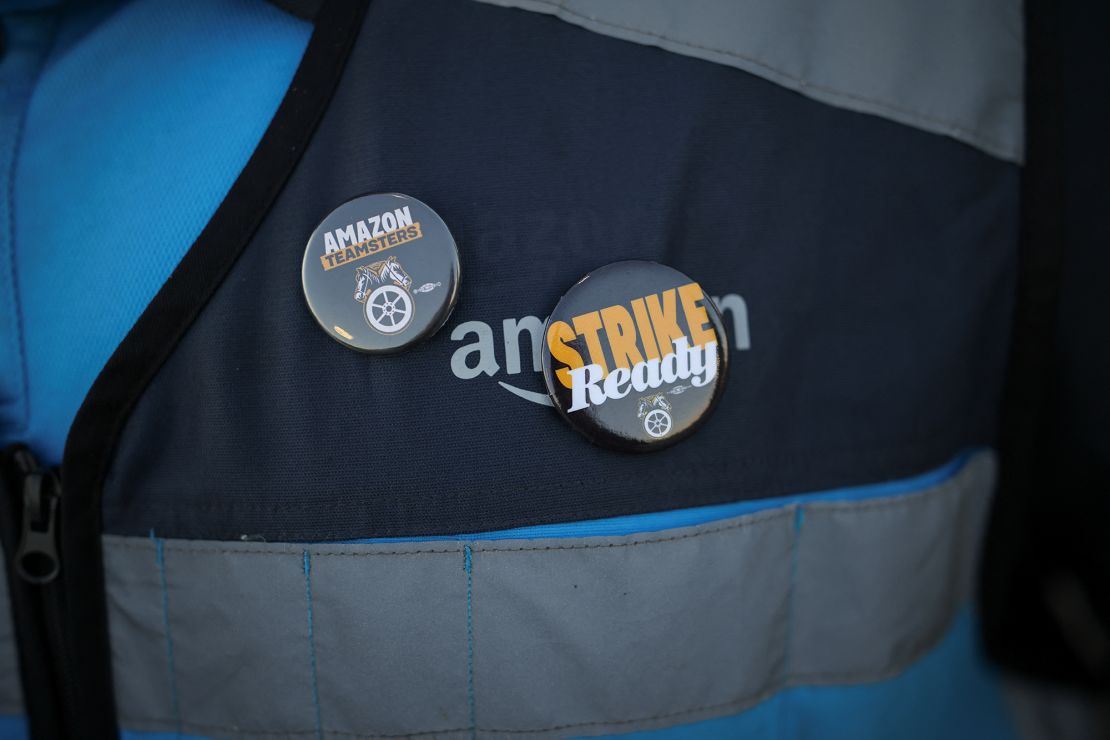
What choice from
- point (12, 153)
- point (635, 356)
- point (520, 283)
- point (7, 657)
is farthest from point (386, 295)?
point (7, 657)

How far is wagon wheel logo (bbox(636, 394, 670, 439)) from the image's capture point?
773mm

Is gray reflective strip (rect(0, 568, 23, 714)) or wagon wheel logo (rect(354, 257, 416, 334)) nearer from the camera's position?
wagon wheel logo (rect(354, 257, 416, 334))

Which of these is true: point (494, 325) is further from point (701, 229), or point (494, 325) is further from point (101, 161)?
point (101, 161)

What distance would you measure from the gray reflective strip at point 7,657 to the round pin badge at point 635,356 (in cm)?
68

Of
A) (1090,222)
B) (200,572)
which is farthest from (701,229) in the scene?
(200,572)

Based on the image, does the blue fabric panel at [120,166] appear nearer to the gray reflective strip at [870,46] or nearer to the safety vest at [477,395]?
→ the safety vest at [477,395]

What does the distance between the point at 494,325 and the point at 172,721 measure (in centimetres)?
58

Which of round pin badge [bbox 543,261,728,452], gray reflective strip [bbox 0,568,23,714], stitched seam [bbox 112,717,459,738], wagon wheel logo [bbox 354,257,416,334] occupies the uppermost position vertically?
wagon wheel logo [bbox 354,257,416,334]

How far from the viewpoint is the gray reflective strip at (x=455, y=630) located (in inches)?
30.5

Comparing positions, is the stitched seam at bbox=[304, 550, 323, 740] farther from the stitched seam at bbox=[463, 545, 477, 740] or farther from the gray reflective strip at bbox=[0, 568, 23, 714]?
the gray reflective strip at bbox=[0, 568, 23, 714]

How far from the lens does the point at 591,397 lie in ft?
2.49

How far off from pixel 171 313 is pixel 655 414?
0.51 meters

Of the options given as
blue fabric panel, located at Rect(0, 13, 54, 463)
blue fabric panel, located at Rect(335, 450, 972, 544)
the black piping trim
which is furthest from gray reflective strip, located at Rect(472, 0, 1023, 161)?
blue fabric panel, located at Rect(0, 13, 54, 463)

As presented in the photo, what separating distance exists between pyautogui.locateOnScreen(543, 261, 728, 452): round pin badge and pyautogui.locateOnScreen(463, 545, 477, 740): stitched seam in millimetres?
178
